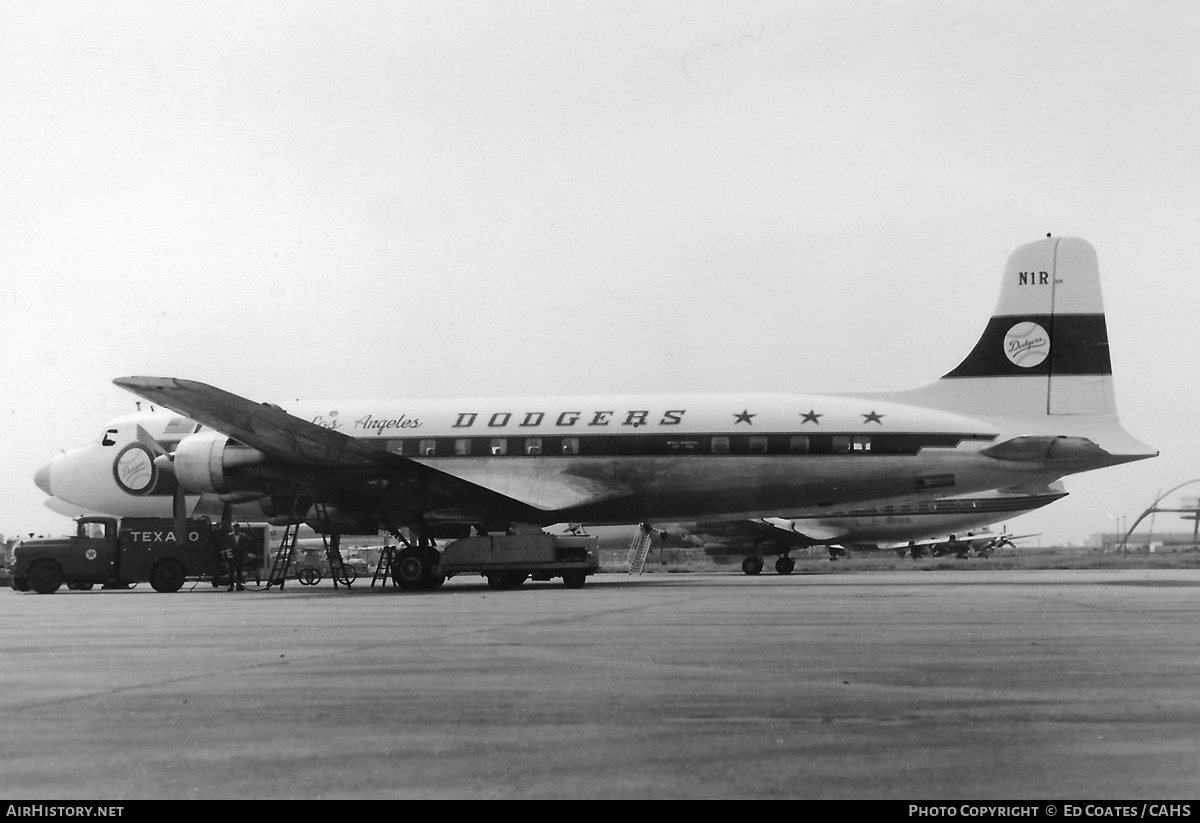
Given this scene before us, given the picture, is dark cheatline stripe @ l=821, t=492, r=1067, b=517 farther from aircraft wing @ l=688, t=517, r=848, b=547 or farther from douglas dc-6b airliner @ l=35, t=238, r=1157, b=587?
douglas dc-6b airliner @ l=35, t=238, r=1157, b=587

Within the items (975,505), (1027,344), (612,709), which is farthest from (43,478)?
(975,505)

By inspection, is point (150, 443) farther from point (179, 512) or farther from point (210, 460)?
point (210, 460)

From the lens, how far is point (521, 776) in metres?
4.89

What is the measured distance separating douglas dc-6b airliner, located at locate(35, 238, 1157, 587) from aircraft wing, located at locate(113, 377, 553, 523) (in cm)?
4

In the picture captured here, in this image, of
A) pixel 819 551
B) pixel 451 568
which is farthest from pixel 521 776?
pixel 819 551

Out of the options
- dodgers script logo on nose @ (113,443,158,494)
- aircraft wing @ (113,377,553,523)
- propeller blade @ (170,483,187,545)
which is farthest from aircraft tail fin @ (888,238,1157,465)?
dodgers script logo on nose @ (113,443,158,494)

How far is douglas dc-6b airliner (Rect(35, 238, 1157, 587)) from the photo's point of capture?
2292cm

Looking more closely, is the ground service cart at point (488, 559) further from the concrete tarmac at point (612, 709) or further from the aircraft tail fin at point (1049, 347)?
the concrete tarmac at point (612, 709)

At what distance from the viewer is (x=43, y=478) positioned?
2947 cm

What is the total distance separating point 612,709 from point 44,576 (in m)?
23.9

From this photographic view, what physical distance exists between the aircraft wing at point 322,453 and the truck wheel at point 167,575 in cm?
559
